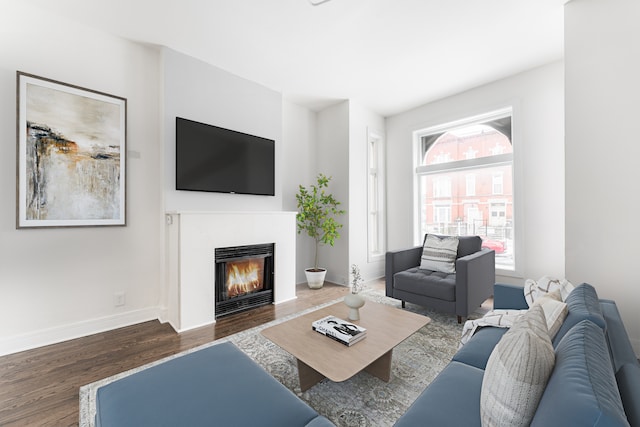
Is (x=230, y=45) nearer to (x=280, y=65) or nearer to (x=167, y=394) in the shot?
(x=280, y=65)

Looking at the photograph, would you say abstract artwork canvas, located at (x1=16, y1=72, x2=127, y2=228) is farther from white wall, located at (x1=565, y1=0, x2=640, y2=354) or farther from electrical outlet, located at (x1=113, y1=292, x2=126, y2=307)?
white wall, located at (x1=565, y1=0, x2=640, y2=354)

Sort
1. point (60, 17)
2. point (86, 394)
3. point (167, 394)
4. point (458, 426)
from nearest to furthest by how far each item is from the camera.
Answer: point (458, 426), point (167, 394), point (86, 394), point (60, 17)

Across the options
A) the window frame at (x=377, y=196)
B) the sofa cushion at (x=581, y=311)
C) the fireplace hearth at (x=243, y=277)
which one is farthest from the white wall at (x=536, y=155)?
the fireplace hearth at (x=243, y=277)

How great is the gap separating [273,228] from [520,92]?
3512 millimetres

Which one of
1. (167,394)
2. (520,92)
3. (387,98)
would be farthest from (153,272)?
(520,92)

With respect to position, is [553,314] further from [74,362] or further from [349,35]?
[74,362]

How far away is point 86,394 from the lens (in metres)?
1.69

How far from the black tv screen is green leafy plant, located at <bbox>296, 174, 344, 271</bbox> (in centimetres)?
63

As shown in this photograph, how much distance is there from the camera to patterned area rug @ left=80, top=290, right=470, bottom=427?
1498 mm

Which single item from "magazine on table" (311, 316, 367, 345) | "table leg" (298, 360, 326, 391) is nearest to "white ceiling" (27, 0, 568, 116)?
"magazine on table" (311, 316, 367, 345)

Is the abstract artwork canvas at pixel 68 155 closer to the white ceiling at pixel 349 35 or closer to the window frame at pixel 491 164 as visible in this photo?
the white ceiling at pixel 349 35

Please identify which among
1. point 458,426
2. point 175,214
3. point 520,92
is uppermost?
point 520,92

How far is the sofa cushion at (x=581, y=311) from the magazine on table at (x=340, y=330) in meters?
0.96

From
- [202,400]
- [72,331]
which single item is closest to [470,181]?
[202,400]
